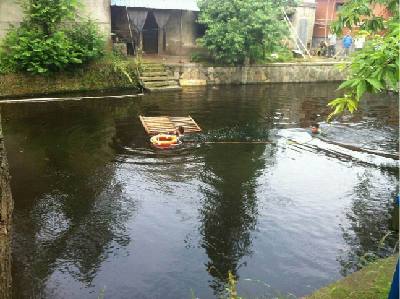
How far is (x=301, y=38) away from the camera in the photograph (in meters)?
34.1

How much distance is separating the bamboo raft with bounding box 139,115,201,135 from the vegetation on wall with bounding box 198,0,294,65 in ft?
27.6

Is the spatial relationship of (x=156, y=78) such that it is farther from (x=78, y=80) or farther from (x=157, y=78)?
(x=78, y=80)

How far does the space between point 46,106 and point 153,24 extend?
13.1 metres

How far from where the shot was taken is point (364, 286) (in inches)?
257

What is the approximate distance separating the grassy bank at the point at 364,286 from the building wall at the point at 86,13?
22554 mm

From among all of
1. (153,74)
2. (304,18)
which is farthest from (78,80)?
(304,18)

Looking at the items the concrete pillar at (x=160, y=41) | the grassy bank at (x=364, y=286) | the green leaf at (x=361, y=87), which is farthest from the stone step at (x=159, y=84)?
the green leaf at (x=361, y=87)

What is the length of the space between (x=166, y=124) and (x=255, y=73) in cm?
1262

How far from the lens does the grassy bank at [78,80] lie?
23.0 m

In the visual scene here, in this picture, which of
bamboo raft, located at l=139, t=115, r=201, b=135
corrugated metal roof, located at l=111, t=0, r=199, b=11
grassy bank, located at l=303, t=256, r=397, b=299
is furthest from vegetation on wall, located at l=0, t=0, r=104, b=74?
grassy bank, located at l=303, t=256, r=397, b=299

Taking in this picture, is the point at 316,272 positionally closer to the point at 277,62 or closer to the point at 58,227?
the point at 58,227

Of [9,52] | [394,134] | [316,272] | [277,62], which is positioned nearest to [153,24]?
[277,62]

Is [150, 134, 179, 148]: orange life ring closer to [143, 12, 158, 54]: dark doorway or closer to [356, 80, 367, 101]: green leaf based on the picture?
[356, 80, 367, 101]: green leaf

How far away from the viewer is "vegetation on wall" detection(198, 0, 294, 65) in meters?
25.6
